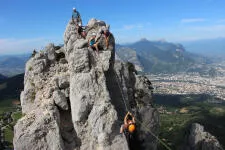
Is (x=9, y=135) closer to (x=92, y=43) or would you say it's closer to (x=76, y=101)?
(x=92, y=43)

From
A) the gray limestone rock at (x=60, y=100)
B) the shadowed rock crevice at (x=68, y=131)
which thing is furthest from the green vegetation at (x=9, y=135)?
the gray limestone rock at (x=60, y=100)

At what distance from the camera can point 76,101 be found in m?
23.8

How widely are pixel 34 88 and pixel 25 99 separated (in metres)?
1.56

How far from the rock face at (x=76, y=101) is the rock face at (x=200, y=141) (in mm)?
22335

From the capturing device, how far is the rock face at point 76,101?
22.3 m

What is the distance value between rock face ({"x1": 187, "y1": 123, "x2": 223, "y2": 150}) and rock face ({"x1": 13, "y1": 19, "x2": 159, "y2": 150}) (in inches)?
879

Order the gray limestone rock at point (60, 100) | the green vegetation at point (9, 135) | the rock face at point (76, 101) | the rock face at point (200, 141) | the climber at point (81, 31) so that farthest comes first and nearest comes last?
1. the green vegetation at point (9, 135)
2. the rock face at point (200, 141)
3. the climber at point (81, 31)
4. the gray limestone rock at point (60, 100)
5. the rock face at point (76, 101)

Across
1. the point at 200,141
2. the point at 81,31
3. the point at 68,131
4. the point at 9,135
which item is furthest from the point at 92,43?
the point at 9,135

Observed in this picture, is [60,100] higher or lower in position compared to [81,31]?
lower

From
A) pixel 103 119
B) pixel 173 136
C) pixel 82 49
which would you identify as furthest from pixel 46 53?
pixel 173 136

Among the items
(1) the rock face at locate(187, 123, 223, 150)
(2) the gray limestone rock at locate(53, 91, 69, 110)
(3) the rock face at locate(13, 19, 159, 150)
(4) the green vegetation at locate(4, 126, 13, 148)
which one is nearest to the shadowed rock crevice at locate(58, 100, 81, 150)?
(3) the rock face at locate(13, 19, 159, 150)

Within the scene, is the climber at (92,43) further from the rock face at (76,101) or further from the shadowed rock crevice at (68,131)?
the shadowed rock crevice at (68,131)

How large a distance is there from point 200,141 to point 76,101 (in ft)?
120

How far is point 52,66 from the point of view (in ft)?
96.5
